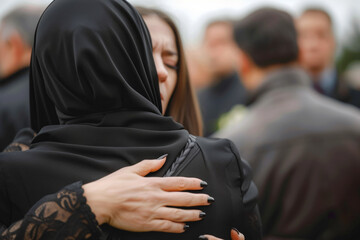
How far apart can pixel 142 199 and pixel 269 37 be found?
223cm

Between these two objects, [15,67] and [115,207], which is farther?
[15,67]

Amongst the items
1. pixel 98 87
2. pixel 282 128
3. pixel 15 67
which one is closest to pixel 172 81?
pixel 98 87

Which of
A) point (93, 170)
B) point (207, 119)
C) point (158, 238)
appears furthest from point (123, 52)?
point (207, 119)

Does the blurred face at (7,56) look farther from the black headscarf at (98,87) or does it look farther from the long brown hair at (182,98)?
the black headscarf at (98,87)

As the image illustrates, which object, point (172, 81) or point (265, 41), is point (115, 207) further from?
point (265, 41)

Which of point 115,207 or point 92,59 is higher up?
point 92,59

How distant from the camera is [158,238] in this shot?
164 cm

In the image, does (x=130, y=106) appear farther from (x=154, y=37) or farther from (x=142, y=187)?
(x=154, y=37)

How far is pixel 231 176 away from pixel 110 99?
551mm

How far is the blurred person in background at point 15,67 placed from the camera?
330cm

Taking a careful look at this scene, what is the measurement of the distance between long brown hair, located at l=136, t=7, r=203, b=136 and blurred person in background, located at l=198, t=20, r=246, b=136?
3.01m

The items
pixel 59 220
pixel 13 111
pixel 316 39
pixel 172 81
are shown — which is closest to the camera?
pixel 59 220

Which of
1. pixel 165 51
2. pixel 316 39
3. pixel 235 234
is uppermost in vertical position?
pixel 165 51

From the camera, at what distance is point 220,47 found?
253 inches
